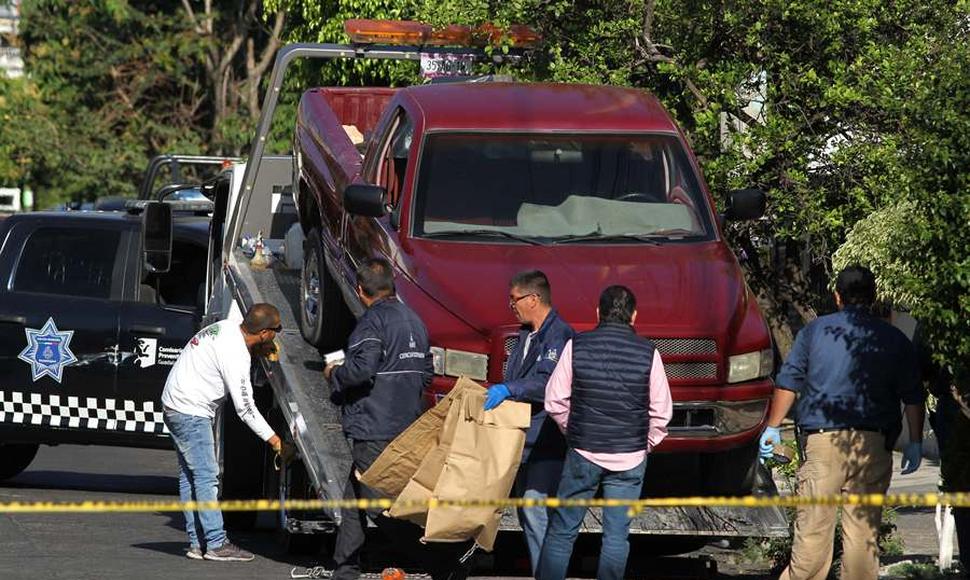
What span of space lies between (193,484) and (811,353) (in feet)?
13.2

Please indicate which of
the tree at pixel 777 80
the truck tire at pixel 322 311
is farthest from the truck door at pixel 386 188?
the tree at pixel 777 80

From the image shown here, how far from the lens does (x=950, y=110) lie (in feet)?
27.0

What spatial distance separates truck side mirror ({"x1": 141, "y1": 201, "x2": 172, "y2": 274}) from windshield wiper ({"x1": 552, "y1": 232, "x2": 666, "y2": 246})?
12.5 feet

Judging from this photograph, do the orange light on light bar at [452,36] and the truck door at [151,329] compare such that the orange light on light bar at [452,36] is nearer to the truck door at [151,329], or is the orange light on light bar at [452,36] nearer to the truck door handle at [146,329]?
the truck door at [151,329]

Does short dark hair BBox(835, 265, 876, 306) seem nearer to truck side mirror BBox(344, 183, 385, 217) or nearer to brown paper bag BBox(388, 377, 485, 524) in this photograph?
brown paper bag BBox(388, 377, 485, 524)

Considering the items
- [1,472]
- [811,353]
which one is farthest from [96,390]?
[811,353]

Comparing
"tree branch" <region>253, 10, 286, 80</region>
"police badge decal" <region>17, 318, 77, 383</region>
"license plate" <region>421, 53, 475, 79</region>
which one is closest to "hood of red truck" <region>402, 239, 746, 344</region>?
"license plate" <region>421, 53, 475, 79</region>

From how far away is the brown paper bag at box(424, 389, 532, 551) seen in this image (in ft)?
29.9

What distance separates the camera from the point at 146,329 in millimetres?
13664

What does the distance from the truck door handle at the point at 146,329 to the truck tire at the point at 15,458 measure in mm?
1791

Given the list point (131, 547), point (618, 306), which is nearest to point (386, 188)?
point (131, 547)

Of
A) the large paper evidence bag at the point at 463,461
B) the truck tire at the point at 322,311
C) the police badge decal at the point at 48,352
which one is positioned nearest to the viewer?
the large paper evidence bag at the point at 463,461

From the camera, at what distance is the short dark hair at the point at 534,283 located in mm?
9273

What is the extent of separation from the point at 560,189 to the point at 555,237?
43 cm
